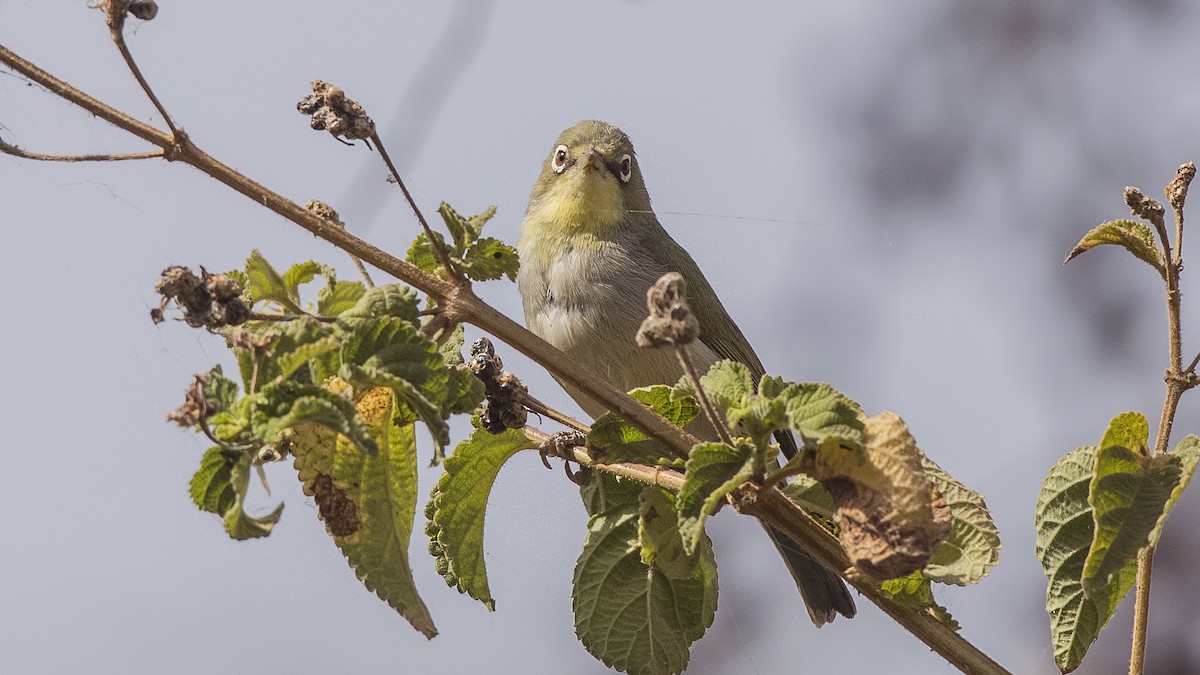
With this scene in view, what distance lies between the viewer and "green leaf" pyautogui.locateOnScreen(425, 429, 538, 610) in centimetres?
216

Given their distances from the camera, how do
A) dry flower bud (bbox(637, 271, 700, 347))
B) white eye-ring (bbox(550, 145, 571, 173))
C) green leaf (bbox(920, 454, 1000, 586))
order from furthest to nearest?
1. white eye-ring (bbox(550, 145, 571, 173))
2. green leaf (bbox(920, 454, 1000, 586))
3. dry flower bud (bbox(637, 271, 700, 347))

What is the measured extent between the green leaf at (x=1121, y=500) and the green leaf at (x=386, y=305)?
101 cm

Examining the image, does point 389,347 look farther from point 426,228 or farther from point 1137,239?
point 1137,239

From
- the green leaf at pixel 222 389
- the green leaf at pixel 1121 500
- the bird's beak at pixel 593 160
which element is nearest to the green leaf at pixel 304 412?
the green leaf at pixel 222 389

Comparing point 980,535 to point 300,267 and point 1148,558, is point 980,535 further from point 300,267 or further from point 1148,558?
point 300,267

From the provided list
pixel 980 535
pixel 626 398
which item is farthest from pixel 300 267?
pixel 980 535

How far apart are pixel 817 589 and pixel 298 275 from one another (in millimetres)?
2766

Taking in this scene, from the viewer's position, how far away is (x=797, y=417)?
5.12 feet

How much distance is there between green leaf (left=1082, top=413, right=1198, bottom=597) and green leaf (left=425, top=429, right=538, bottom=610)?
3.14 feet

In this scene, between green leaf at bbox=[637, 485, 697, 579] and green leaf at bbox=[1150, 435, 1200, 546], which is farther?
green leaf at bbox=[637, 485, 697, 579]

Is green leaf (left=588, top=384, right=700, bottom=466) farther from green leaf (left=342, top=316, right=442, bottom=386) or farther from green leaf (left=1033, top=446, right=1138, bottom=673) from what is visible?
green leaf (left=1033, top=446, right=1138, bottom=673)

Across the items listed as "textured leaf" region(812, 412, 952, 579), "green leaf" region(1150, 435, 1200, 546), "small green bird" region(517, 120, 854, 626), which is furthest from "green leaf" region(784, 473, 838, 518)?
"small green bird" region(517, 120, 854, 626)

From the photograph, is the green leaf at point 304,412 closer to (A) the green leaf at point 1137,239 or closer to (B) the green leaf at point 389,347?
(B) the green leaf at point 389,347

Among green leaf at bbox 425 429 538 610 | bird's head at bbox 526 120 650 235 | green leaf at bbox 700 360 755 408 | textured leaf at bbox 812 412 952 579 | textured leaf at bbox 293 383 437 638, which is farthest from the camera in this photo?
bird's head at bbox 526 120 650 235
